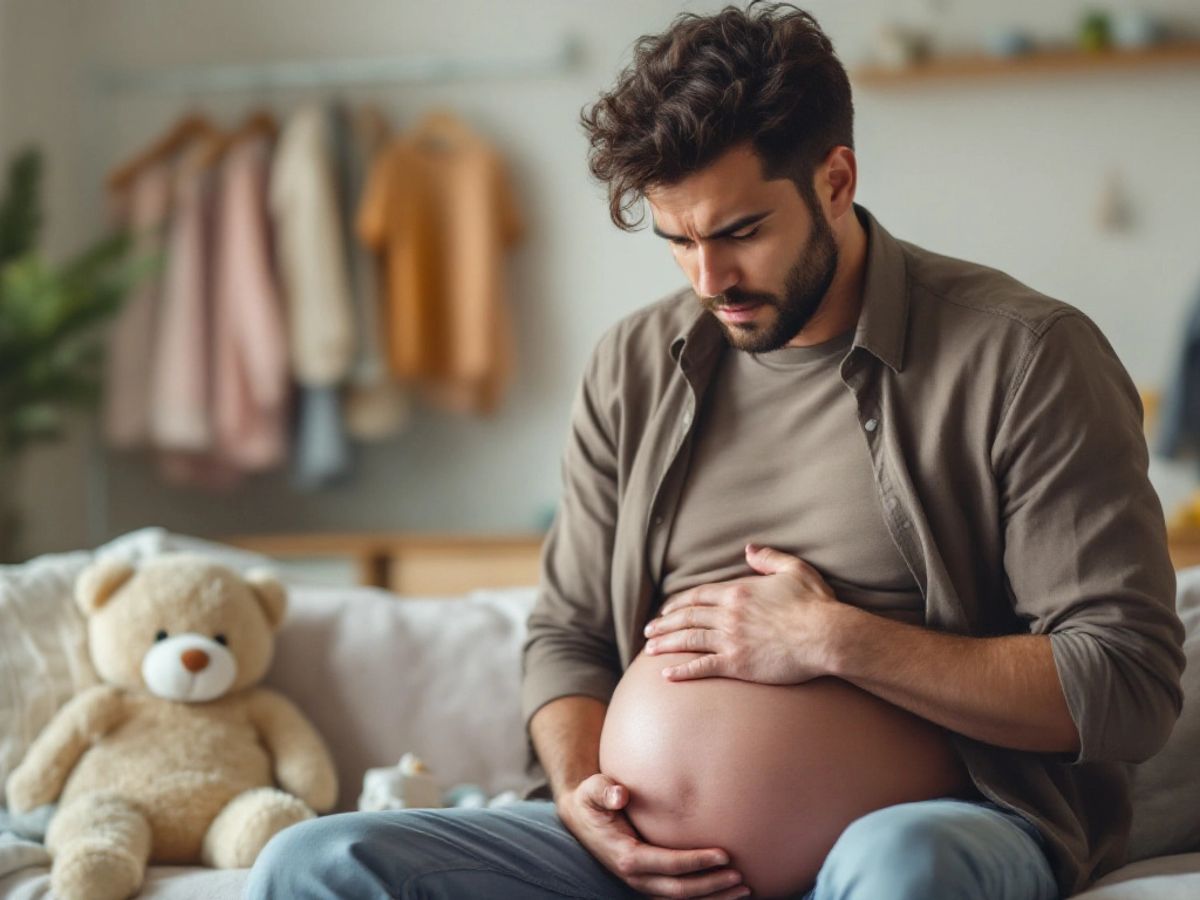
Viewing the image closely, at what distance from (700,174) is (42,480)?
283 cm

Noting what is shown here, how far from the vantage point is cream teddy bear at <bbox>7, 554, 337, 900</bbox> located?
1.62 m

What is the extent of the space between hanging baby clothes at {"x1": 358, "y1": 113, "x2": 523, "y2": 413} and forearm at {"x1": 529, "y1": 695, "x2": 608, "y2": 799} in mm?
2111

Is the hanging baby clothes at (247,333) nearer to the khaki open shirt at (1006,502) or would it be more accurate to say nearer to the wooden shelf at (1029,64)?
the wooden shelf at (1029,64)

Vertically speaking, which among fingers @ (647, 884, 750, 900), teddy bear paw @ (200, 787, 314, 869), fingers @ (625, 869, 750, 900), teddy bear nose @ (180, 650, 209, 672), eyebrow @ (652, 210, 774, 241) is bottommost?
teddy bear paw @ (200, 787, 314, 869)

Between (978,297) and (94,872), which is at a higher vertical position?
(978,297)

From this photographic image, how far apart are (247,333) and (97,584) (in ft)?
6.28

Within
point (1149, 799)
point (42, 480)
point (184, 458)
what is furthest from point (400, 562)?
point (1149, 799)

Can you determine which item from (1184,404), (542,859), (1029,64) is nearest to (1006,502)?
(542,859)

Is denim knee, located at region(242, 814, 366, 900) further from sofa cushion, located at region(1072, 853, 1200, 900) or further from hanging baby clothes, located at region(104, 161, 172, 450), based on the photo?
hanging baby clothes, located at region(104, 161, 172, 450)

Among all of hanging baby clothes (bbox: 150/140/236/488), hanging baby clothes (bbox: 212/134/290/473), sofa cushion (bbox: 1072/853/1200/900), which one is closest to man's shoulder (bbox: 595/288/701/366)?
sofa cushion (bbox: 1072/853/1200/900)

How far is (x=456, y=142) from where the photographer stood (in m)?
3.80

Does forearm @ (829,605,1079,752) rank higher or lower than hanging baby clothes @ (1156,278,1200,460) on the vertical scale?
higher

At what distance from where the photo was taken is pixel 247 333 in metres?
3.62

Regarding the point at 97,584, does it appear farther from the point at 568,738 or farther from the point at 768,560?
the point at 768,560
